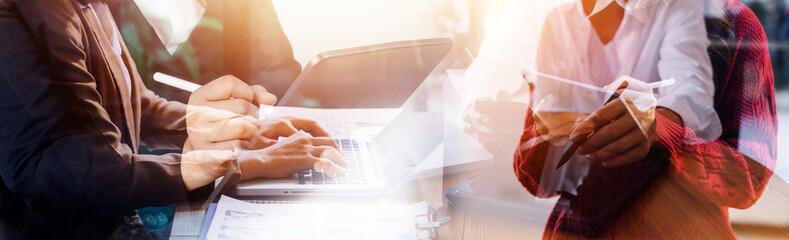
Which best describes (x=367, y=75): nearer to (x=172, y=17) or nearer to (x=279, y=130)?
(x=279, y=130)

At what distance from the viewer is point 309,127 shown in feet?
2.67

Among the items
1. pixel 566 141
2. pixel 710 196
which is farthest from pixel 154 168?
pixel 710 196

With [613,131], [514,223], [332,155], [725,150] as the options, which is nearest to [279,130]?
[332,155]

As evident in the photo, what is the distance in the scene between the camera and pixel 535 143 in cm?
69

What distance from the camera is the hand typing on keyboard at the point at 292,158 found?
716 mm

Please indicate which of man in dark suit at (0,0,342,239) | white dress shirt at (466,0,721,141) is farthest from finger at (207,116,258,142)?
white dress shirt at (466,0,721,141)

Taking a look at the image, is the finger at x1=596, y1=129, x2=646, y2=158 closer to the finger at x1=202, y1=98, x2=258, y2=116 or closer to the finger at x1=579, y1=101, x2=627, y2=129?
the finger at x1=579, y1=101, x2=627, y2=129

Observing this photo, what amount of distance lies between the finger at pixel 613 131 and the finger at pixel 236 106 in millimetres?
520

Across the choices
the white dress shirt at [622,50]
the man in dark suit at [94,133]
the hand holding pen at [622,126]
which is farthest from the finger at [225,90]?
the hand holding pen at [622,126]

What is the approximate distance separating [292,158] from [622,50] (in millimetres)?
499

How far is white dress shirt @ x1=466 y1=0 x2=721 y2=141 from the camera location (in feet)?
1.91

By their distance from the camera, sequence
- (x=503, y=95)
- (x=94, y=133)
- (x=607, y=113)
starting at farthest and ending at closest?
1. (x=503, y=95)
2. (x=94, y=133)
3. (x=607, y=113)

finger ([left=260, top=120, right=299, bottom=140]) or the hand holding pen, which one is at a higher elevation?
the hand holding pen

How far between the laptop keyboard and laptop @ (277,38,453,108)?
5.0 inches
